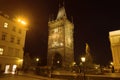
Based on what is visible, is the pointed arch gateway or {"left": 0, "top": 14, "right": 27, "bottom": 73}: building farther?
the pointed arch gateway

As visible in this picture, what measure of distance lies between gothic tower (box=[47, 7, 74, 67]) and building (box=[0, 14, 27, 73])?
35818 mm

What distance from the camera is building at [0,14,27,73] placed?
101 feet

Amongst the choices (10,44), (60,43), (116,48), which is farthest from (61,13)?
(10,44)

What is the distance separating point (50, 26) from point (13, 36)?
166 ft

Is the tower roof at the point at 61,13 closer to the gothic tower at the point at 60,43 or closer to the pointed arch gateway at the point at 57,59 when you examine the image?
the gothic tower at the point at 60,43

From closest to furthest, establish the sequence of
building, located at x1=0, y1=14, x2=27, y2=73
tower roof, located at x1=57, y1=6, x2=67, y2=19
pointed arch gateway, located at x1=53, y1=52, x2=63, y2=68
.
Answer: building, located at x1=0, y1=14, x2=27, y2=73 < pointed arch gateway, located at x1=53, y1=52, x2=63, y2=68 < tower roof, located at x1=57, y1=6, x2=67, y2=19

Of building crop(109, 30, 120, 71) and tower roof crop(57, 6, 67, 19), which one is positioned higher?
tower roof crop(57, 6, 67, 19)

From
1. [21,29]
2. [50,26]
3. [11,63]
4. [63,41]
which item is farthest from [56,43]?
[11,63]

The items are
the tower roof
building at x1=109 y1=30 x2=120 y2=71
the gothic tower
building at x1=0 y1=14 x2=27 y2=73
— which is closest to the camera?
building at x1=0 y1=14 x2=27 y2=73

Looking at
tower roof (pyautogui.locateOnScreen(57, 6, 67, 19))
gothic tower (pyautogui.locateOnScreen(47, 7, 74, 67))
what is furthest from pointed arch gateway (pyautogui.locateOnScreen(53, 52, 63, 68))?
tower roof (pyautogui.locateOnScreen(57, 6, 67, 19))

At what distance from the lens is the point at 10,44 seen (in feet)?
109

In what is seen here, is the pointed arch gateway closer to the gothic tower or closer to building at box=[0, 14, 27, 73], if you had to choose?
the gothic tower

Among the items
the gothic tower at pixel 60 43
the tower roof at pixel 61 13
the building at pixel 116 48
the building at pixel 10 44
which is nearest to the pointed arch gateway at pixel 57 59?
the gothic tower at pixel 60 43

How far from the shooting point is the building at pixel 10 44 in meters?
30.9
